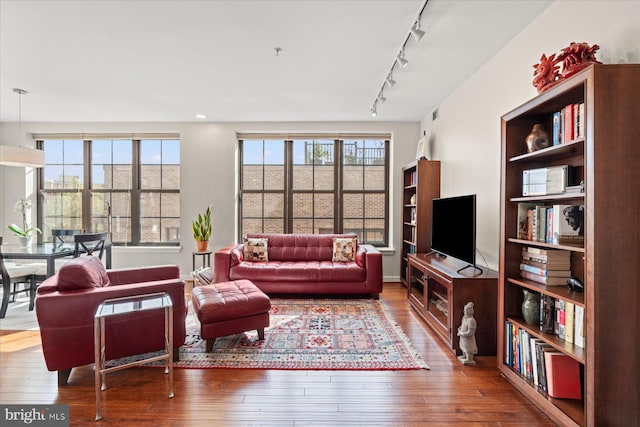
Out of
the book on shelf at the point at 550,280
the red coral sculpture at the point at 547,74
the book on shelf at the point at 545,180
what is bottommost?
the book on shelf at the point at 550,280

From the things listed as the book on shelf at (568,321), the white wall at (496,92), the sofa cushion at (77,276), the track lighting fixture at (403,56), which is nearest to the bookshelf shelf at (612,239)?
the book on shelf at (568,321)

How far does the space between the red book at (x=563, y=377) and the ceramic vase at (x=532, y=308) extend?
25 centimetres

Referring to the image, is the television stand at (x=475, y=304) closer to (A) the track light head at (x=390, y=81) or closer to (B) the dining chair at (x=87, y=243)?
(A) the track light head at (x=390, y=81)

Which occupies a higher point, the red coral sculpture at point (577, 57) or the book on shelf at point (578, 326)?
the red coral sculpture at point (577, 57)

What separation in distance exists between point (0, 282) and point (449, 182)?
5.43 metres

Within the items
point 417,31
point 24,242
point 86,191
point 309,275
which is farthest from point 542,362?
point 86,191

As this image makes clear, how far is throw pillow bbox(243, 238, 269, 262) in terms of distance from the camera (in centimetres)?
466

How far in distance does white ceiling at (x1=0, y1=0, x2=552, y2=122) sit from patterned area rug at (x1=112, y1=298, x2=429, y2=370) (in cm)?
265

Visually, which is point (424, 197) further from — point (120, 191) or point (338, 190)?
point (120, 191)

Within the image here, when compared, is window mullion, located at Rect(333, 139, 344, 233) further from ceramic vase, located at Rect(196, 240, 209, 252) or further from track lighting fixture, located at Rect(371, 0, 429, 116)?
ceramic vase, located at Rect(196, 240, 209, 252)

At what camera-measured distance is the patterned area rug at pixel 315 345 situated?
249 cm

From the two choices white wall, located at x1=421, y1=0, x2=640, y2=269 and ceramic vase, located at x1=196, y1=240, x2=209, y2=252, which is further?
ceramic vase, located at x1=196, y1=240, x2=209, y2=252

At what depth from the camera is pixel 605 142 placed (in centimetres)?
151

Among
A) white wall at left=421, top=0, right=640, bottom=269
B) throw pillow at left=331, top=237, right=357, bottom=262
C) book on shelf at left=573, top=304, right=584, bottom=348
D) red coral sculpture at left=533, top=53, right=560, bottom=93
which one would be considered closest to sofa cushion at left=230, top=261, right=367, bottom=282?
throw pillow at left=331, top=237, right=357, bottom=262
